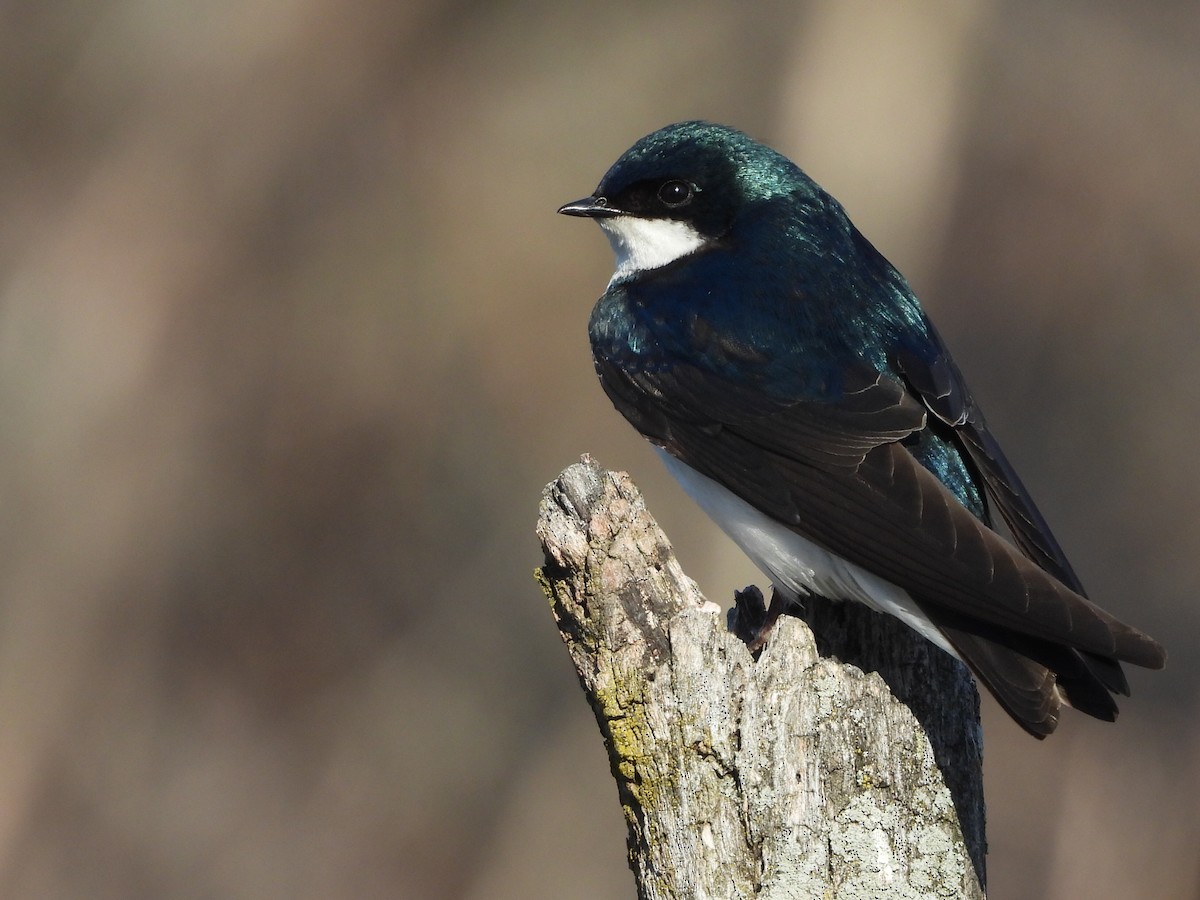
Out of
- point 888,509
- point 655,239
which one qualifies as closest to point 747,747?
point 888,509

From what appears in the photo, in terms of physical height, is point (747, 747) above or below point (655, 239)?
below

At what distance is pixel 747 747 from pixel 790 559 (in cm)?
61

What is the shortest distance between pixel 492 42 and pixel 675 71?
0.85m

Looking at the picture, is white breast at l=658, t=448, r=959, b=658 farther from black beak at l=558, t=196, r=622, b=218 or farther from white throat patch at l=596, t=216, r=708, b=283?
black beak at l=558, t=196, r=622, b=218

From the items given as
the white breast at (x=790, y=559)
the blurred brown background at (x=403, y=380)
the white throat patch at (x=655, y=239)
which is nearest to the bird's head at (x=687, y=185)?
the white throat patch at (x=655, y=239)

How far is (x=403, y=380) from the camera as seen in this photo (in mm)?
5215

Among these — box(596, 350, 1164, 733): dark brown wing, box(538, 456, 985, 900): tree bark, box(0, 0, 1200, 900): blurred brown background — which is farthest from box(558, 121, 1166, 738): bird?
box(0, 0, 1200, 900): blurred brown background

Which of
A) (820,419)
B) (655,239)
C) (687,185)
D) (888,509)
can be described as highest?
(687,185)

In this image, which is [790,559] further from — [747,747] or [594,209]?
[594,209]

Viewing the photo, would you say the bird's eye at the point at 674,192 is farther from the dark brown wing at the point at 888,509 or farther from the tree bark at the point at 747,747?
the tree bark at the point at 747,747

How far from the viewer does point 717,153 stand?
2.88 m

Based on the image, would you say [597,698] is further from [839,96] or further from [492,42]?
[492,42]

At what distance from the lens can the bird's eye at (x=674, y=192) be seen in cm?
290

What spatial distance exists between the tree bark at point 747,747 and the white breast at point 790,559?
191 mm
